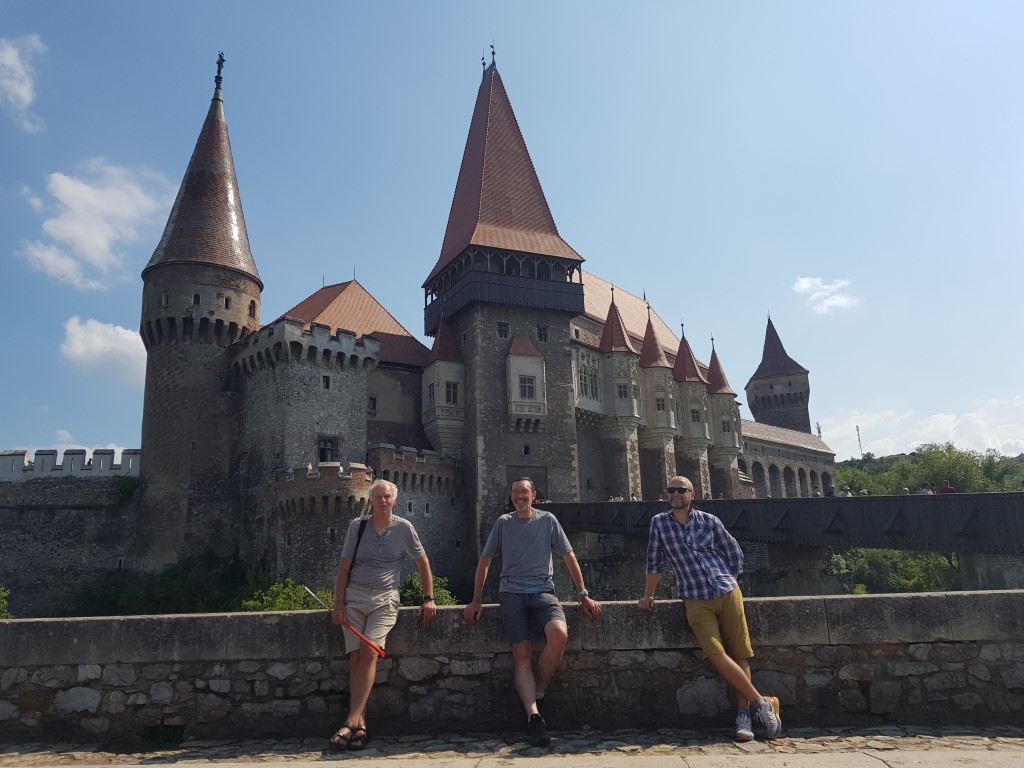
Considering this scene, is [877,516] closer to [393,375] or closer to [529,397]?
[529,397]

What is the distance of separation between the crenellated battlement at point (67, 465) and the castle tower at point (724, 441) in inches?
1224

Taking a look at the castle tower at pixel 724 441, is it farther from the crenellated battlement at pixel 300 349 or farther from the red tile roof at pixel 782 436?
the crenellated battlement at pixel 300 349

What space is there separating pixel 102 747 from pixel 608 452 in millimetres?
33572

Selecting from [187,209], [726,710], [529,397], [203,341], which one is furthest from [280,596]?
[726,710]

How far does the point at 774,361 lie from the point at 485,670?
248 ft

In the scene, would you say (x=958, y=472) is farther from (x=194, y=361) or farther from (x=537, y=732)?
(x=537, y=732)

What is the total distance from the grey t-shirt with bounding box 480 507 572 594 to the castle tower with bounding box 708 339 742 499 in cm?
4091

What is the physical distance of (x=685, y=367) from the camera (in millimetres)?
44531

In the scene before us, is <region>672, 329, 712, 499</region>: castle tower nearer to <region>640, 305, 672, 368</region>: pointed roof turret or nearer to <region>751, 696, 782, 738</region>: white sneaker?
<region>640, 305, 672, 368</region>: pointed roof turret

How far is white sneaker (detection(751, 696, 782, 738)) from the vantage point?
525 cm

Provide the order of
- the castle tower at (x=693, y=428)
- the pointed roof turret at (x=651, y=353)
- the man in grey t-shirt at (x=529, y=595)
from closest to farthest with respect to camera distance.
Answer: the man in grey t-shirt at (x=529, y=595) < the pointed roof turret at (x=651, y=353) < the castle tower at (x=693, y=428)

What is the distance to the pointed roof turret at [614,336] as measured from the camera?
130ft

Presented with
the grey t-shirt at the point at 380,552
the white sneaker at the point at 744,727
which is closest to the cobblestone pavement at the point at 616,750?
the white sneaker at the point at 744,727

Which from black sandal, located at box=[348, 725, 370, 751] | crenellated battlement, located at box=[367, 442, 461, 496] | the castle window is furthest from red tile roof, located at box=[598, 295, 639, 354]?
black sandal, located at box=[348, 725, 370, 751]
